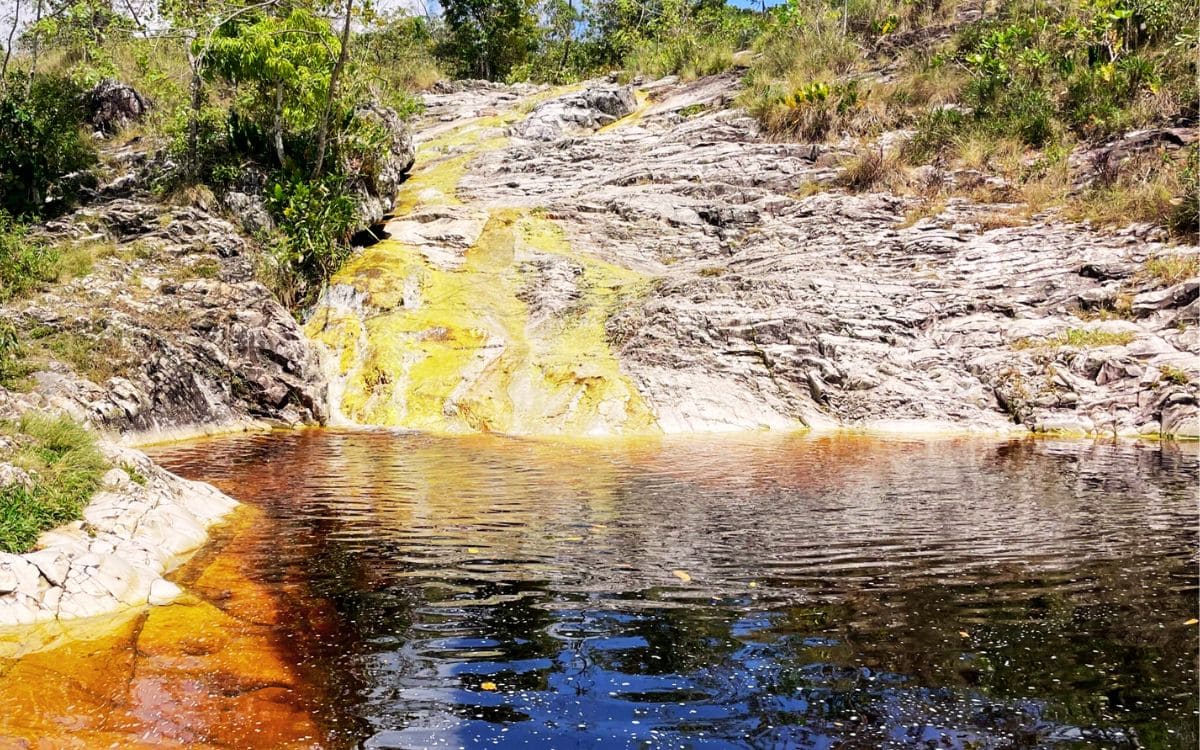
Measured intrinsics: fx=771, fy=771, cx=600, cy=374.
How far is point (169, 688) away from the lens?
177 inches

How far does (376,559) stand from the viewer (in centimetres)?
694

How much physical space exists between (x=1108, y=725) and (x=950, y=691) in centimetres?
72

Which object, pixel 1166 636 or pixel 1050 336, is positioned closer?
pixel 1166 636

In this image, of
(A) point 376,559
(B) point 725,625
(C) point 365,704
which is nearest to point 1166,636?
(B) point 725,625

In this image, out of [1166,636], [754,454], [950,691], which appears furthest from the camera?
[754,454]

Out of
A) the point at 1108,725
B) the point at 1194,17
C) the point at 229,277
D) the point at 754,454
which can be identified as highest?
the point at 1194,17

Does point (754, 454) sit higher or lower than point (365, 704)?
lower

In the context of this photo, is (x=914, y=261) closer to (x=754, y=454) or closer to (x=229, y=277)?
(x=754, y=454)

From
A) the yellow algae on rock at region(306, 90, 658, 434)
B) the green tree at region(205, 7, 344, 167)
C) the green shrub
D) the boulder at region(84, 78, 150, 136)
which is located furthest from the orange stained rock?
the boulder at region(84, 78, 150, 136)

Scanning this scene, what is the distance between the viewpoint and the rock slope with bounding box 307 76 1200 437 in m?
16.5

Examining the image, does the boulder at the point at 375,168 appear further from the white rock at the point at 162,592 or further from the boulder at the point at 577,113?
Answer: the white rock at the point at 162,592

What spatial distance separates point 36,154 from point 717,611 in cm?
2509

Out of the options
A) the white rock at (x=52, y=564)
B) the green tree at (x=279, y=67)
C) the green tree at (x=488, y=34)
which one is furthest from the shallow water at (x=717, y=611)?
the green tree at (x=488, y=34)

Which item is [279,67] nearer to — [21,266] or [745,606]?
[21,266]
